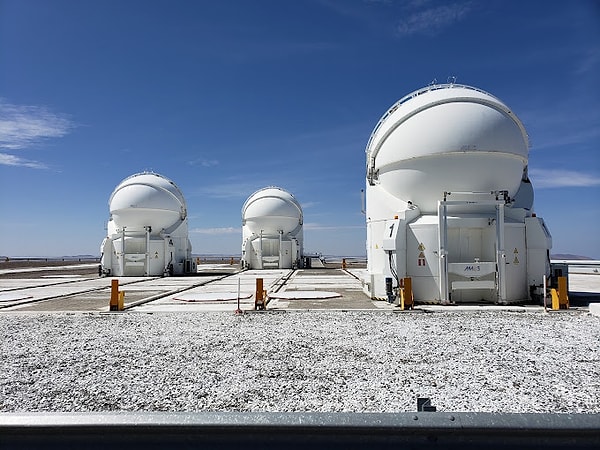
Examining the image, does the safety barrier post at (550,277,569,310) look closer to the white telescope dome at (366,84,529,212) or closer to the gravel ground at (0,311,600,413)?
the gravel ground at (0,311,600,413)

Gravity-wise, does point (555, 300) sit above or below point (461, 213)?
below

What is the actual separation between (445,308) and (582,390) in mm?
6693


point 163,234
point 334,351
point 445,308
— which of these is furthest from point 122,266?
point 334,351

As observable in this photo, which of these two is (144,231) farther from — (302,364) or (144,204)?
(302,364)

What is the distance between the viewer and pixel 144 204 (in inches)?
1054

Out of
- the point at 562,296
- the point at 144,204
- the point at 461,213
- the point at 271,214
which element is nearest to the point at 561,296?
the point at 562,296

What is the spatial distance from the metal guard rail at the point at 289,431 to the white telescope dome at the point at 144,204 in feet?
86.4

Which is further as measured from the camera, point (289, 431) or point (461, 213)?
point (461, 213)

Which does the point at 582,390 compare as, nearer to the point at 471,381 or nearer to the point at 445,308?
the point at 471,381

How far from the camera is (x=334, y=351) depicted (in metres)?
6.88

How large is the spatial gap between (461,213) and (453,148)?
1.87 metres

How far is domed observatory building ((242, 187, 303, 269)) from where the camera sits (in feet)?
108

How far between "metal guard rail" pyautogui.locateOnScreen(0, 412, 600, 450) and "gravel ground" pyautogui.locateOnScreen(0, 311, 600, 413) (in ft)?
9.26

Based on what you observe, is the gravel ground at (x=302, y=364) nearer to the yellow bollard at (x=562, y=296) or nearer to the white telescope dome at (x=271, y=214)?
the yellow bollard at (x=562, y=296)
